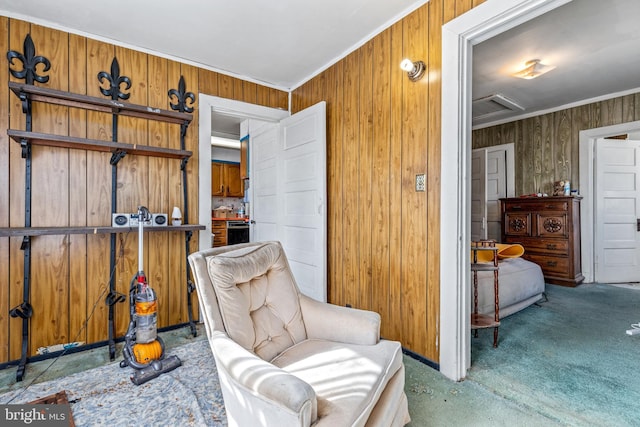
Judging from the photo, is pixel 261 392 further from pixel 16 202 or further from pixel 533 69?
pixel 533 69

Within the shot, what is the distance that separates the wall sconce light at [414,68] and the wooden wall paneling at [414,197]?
4 cm

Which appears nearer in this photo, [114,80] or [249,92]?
[114,80]

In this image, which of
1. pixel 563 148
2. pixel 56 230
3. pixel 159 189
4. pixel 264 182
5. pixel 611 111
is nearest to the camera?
pixel 56 230

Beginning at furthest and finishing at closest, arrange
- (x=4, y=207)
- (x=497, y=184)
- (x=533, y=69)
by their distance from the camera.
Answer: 1. (x=497, y=184)
2. (x=533, y=69)
3. (x=4, y=207)

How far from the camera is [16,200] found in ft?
7.51

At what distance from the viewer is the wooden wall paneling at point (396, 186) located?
237cm

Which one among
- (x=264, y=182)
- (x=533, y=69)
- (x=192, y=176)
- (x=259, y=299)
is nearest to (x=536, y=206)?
(x=533, y=69)

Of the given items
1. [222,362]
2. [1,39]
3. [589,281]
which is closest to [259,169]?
[1,39]

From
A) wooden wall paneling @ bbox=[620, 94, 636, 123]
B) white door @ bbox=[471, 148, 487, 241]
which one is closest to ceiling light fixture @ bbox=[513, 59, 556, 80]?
white door @ bbox=[471, 148, 487, 241]

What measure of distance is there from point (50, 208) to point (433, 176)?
9.74 feet

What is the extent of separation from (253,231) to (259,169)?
0.86m

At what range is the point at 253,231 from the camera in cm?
421

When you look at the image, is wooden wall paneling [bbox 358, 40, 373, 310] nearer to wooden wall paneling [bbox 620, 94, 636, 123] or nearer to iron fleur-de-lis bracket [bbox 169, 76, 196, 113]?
iron fleur-de-lis bracket [bbox 169, 76, 196, 113]

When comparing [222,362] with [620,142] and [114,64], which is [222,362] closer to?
[114,64]
